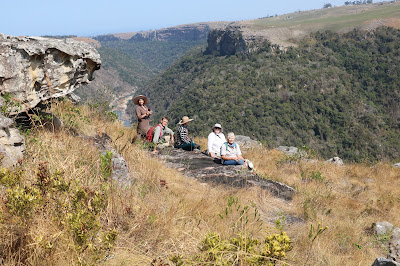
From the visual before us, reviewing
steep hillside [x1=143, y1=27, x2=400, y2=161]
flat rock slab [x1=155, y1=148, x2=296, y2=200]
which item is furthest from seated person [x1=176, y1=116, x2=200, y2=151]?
steep hillside [x1=143, y1=27, x2=400, y2=161]

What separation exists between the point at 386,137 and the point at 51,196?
2378 inches

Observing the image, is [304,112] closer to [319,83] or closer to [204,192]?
[319,83]

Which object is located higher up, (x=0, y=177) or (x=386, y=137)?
(x=0, y=177)

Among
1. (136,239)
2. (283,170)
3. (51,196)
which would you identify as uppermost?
(51,196)

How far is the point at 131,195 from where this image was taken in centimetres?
291

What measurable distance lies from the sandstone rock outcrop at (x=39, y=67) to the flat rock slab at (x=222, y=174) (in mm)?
2261

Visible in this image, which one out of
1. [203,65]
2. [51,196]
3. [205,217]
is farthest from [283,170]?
[203,65]

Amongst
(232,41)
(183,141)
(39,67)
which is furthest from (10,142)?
(232,41)

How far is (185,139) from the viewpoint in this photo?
7.96 metres

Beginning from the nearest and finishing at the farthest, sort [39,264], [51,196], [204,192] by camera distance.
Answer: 1. [39,264]
2. [51,196]
3. [204,192]

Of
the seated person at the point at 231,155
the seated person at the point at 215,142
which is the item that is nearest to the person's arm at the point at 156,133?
the seated person at the point at 215,142

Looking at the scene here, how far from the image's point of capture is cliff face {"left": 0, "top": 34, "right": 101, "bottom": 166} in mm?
3432

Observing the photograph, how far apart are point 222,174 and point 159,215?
9.62 feet

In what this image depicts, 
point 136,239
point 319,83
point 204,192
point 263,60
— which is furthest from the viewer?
point 263,60
